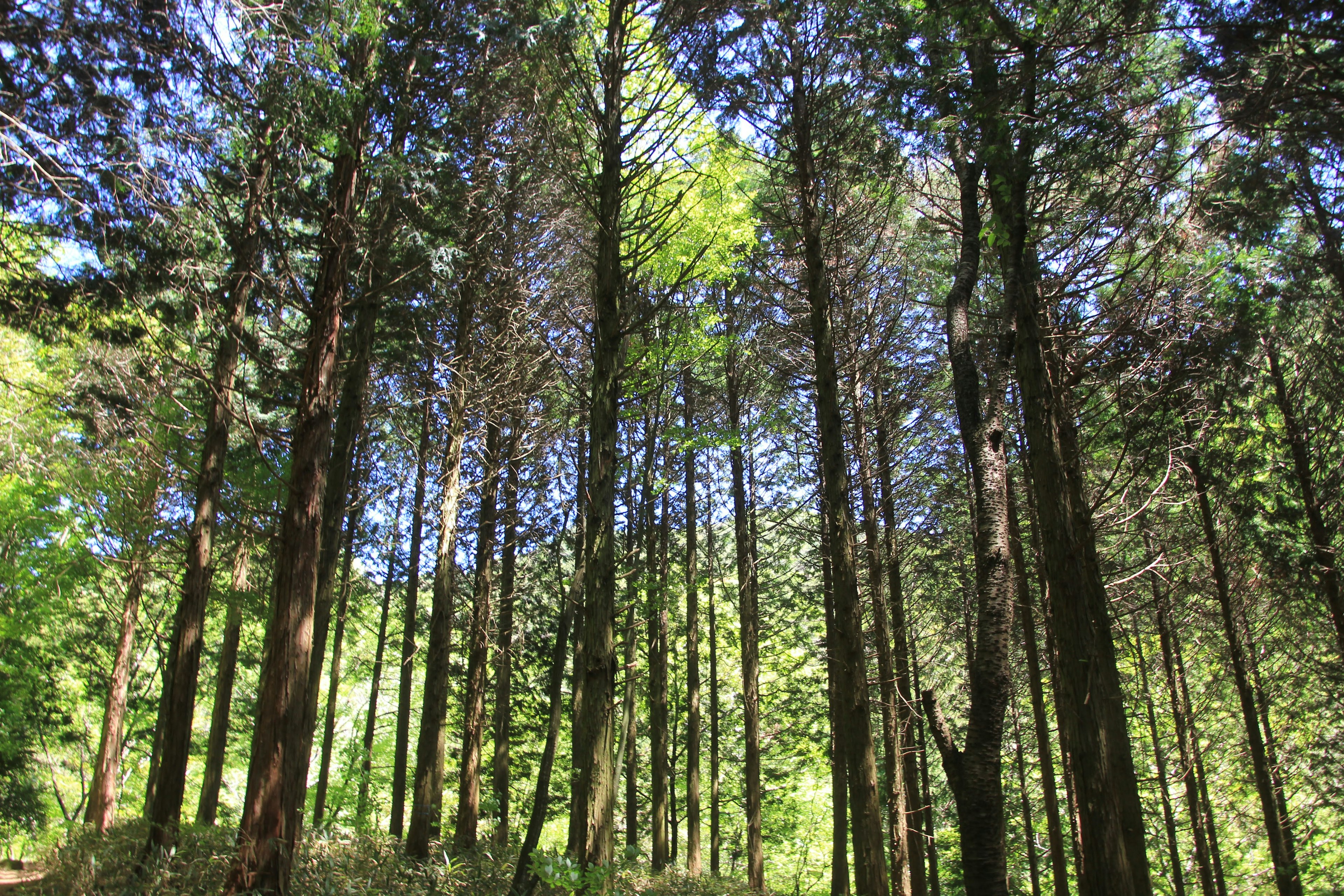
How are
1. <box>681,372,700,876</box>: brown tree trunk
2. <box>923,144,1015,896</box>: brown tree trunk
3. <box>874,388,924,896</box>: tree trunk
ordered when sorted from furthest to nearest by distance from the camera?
<box>681,372,700,876</box>: brown tree trunk
<box>874,388,924,896</box>: tree trunk
<box>923,144,1015,896</box>: brown tree trunk

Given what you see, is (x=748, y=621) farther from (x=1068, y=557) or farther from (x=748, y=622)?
(x=1068, y=557)

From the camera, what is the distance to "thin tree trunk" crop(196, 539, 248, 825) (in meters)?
11.7

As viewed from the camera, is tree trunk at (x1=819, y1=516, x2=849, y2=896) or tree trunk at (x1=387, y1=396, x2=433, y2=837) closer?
tree trunk at (x1=819, y1=516, x2=849, y2=896)

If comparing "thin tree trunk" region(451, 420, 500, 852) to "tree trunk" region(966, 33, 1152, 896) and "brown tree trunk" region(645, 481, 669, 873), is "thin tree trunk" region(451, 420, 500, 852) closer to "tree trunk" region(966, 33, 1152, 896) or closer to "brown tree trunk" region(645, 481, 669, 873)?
"brown tree trunk" region(645, 481, 669, 873)

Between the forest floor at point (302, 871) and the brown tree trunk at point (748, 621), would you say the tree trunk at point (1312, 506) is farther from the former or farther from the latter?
the forest floor at point (302, 871)

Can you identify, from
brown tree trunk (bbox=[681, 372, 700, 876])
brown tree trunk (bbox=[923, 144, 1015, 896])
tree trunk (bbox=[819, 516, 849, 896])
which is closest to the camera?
brown tree trunk (bbox=[923, 144, 1015, 896])

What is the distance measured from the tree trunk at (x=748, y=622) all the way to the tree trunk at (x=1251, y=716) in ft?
23.2

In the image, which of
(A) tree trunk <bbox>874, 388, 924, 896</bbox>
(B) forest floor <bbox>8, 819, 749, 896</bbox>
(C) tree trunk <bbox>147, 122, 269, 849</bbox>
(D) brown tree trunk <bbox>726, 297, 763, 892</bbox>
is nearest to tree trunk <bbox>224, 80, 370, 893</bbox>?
(C) tree trunk <bbox>147, 122, 269, 849</bbox>

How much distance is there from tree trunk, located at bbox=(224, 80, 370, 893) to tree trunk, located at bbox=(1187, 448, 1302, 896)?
11028mm

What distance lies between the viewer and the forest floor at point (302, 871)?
6.60 m

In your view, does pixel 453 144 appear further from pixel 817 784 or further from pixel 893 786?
pixel 817 784

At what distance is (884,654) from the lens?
1118 centimetres

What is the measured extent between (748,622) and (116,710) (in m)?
12.2

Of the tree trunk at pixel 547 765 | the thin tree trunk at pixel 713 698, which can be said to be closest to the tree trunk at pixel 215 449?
the tree trunk at pixel 547 765
